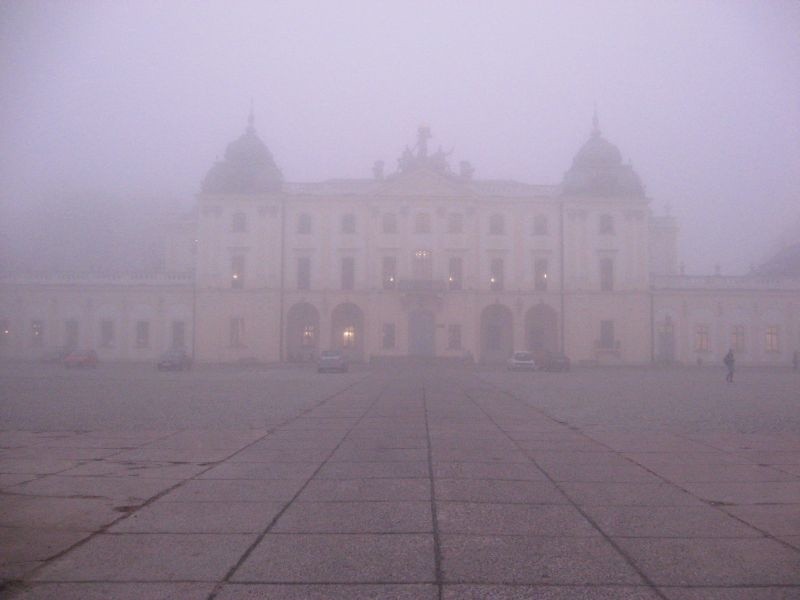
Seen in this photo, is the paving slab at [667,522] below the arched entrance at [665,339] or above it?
below

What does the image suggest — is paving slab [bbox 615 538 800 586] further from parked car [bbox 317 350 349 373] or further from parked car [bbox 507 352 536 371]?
parked car [bbox 507 352 536 371]

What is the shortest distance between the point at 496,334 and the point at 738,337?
1891 cm

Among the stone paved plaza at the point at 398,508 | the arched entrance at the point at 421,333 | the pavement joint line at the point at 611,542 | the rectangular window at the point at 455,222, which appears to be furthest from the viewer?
the rectangular window at the point at 455,222

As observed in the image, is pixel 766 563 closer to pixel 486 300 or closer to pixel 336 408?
pixel 336 408

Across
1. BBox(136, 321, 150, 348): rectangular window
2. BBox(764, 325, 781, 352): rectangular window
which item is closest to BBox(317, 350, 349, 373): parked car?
BBox(136, 321, 150, 348): rectangular window

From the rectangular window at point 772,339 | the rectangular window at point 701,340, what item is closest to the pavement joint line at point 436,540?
the rectangular window at point 701,340

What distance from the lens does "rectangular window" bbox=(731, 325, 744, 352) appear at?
2303 inches

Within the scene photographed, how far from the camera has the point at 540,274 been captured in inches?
2312

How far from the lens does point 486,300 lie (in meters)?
58.1

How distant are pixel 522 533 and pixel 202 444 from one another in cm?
718

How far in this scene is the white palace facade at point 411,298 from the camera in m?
57.7

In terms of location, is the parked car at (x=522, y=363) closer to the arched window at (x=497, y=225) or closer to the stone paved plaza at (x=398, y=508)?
the arched window at (x=497, y=225)

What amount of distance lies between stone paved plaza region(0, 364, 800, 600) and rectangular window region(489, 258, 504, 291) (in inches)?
1665

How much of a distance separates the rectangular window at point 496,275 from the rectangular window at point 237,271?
19457 mm
